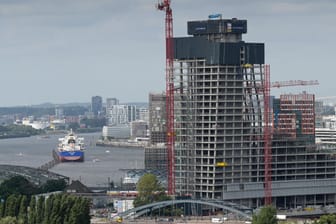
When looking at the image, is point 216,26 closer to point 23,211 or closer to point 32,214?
point 23,211

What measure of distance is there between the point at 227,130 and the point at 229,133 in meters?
0.25

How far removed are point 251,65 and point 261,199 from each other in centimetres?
781

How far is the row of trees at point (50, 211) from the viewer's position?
6506 centimetres

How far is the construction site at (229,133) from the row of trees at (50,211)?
53.2 feet

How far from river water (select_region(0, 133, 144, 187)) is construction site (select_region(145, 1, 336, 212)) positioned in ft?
79.7

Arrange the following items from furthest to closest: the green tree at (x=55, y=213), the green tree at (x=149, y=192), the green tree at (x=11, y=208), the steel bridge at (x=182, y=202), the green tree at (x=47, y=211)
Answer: the green tree at (x=149, y=192) < the steel bridge at (x=182, y=202) < the green tree at (x=11, y=208) < the green tree at (x=47, y=211) < the green tree at (x=55, y=213)

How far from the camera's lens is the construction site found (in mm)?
82375

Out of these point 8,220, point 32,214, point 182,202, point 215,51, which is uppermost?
point 215,51

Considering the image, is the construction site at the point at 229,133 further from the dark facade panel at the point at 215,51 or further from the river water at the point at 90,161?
the river water at the point at 90,161

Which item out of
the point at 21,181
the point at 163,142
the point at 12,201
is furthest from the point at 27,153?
the point at 12,201

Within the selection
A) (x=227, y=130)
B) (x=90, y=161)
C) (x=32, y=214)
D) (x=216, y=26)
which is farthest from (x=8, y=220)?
(x=90, y=161)

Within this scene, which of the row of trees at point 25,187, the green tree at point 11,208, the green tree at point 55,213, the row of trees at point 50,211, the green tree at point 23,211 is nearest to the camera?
the green tree at point 55,213

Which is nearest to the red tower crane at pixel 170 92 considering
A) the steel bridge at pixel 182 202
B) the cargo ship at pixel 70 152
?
the steel bridge at pixel 182 202

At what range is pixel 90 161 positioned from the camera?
15312 cm
